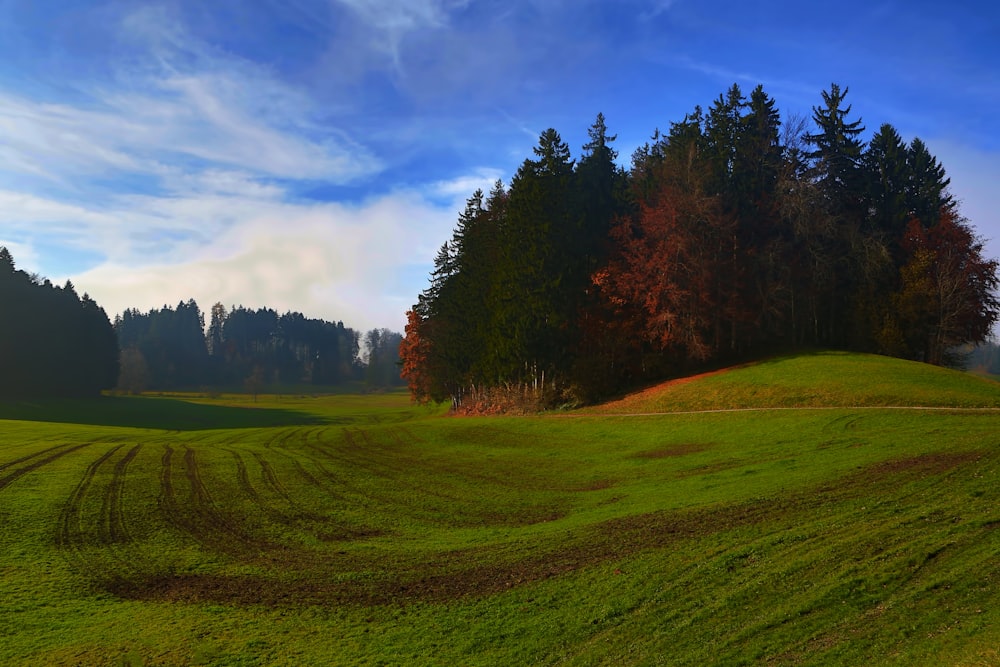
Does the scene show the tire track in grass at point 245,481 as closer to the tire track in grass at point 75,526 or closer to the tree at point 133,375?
the tire track in grass at point 75,526

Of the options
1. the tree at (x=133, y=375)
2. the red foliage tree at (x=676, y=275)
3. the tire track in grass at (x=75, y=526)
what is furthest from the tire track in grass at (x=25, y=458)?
the tree at (x=133, y=375)

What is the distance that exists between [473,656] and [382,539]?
6.81m

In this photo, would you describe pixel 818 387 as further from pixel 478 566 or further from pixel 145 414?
pixel 145 414

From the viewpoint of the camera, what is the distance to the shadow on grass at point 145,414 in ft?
196

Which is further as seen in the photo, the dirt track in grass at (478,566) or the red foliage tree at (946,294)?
the red foliage tree at (946,294)

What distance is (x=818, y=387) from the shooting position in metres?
30.0

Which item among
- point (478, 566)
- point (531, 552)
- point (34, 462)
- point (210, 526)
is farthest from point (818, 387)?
point (34, 462)

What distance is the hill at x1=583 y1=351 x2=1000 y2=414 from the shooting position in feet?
88.3

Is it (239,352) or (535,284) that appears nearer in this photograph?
(535,284)

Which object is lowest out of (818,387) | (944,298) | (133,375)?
(818,387)

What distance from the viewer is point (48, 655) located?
8375mm

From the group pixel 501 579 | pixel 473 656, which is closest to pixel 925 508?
pixel 501 579

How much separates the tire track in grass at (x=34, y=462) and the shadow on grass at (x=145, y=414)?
1203 inches

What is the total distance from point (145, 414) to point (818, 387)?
70124mm
